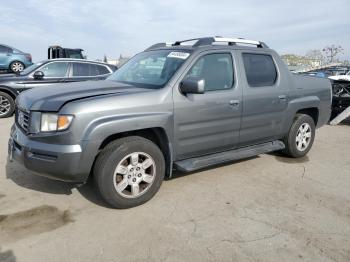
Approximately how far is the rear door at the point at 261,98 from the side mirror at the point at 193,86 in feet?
3.28

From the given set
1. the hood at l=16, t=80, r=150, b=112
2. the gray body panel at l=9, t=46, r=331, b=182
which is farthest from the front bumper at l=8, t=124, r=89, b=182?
the hood at l=16, t=80, r=150, b=112

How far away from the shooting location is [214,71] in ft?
14.7

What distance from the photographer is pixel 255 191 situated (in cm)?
442

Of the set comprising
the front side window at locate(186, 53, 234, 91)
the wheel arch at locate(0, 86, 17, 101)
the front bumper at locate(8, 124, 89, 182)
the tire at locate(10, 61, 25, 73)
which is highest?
the tire at locate(10, 61, 25, 73)

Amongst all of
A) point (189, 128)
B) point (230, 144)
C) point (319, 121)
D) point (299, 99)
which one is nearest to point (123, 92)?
point (189, 128)

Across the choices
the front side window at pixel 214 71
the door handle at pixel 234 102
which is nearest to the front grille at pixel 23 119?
the front side window at pixel 214 71

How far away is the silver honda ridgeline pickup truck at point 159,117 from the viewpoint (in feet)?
11.3

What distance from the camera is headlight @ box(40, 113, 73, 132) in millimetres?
3373

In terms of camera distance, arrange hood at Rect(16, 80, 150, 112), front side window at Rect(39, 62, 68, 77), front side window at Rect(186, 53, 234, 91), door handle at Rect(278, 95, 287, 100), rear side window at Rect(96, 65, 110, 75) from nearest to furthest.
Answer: hood at Rect(16, 80, 150, 112)
front side window at Rect(186, 53, 234, 91)
door handle at Rect(278, 95, 287, 100)
front side window at Rect(39, 62, 68, 77)
rear side window at Rect(96, 65, 110, 75)

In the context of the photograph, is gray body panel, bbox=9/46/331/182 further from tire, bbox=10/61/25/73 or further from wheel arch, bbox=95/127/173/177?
tire, bbox=10/61/25/73

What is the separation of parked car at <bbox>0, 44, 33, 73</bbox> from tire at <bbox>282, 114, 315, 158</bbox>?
14.8 meters

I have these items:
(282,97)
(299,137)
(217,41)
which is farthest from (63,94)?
(299,137)

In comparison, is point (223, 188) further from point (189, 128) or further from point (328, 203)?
point (328, 203)

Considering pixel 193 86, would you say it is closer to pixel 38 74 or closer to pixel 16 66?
pixel 38 74
